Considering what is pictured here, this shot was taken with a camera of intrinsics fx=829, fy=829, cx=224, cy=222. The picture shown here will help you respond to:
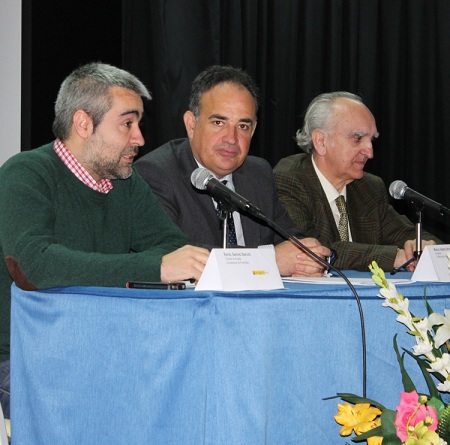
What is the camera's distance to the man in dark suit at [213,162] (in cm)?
300

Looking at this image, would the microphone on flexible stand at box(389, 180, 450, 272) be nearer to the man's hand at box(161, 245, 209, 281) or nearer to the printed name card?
the printed name card

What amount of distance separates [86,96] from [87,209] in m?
0.35

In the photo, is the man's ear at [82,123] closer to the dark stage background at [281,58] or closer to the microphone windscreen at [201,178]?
the microphone windscreen at [201,178]

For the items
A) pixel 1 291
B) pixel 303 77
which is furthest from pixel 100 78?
pixel 303 77

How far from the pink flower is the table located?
1.31ft

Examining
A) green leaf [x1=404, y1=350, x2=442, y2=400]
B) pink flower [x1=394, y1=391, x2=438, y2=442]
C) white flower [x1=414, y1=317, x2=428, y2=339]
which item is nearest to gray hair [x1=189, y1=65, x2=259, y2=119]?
green leaf [x1=404, y1=350, x2=442, y2=400]

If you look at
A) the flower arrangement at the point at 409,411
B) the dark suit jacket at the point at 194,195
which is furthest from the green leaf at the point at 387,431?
the dark suit jacket at the point at 194,195

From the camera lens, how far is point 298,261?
266cm

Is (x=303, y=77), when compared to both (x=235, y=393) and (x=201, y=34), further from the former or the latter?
(x=235, y=393)

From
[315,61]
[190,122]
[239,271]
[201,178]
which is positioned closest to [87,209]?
[201,178]

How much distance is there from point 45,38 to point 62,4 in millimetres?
194

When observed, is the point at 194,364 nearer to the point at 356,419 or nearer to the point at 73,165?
the point at 356,419

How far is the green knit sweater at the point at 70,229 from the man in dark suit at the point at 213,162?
0.89 feet

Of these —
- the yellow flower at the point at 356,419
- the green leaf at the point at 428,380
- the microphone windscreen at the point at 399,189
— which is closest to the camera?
the yellow flower at the point at 356,419
